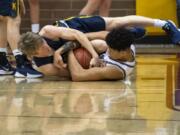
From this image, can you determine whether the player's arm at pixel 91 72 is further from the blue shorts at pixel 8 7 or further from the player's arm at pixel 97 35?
the blue shorts at pixel 8 7

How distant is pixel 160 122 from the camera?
2674 millimetres

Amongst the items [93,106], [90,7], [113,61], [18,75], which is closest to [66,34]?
[113,61]

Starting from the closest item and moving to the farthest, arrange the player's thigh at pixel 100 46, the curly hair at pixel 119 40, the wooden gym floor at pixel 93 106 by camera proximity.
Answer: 1. the wooden gym floor at pixel 93 106
2. the curly hair at pixel 119 40
3. the player's thigh at pixel 100 46

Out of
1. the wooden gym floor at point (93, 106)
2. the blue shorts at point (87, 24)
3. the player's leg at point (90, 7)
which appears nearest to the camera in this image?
Result: the wooden gym floor at point (93, 106)

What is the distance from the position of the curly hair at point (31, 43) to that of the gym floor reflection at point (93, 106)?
0.96ft

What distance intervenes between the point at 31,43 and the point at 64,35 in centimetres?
35

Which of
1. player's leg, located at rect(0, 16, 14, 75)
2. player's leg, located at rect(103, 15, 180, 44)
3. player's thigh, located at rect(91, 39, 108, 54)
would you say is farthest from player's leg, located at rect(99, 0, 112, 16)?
player's thigh, located at rect(91, 39, 108, 54)

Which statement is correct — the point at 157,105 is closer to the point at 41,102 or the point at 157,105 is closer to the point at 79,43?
the point at 41,102

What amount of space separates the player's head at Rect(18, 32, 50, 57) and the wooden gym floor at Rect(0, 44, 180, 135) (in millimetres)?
277

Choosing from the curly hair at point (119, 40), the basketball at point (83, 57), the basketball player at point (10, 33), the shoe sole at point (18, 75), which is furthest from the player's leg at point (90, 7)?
→ the curly hair at point (119, 40)

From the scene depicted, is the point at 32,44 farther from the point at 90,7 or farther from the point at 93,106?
the point at 90,7

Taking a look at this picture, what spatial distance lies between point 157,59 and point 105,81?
1404 millimetres

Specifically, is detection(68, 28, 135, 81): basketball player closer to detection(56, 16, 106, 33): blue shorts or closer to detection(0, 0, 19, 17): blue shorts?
detection(56, 16, 106, 33): blue shorts

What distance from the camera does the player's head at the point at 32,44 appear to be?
3.96m
